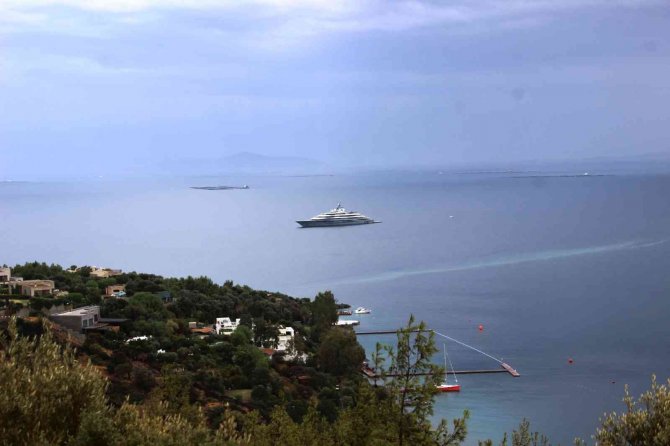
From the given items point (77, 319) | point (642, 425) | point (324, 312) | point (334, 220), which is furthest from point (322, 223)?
point (642, 425)

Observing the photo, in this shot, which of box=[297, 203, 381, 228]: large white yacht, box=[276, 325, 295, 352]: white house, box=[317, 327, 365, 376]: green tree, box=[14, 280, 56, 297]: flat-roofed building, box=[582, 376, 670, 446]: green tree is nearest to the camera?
box=[582, 376, 670, 446]: green tree

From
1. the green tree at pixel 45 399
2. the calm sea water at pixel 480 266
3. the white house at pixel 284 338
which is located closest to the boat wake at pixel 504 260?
the calm sea water at pixel 480 266

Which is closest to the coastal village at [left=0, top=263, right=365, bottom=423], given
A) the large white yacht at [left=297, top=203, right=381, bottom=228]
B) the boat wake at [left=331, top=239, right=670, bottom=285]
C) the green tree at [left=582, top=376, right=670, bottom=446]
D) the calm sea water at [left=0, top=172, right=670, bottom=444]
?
the calm sea water at [left=0, top=172, right=670, bottom=444]

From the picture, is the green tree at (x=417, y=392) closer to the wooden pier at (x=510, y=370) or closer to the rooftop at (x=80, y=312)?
the rooftop at (x=80, y=312)

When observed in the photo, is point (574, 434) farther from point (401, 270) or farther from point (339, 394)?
point (401, 270)

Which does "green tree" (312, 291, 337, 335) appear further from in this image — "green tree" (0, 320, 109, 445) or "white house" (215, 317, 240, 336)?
"green tree" (0, 320, 109, 445)

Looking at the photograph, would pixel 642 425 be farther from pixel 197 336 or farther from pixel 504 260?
pixel 504 260

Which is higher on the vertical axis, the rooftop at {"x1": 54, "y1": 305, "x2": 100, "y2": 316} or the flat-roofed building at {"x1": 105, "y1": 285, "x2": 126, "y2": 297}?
the flat-roofed building at {"x1": 105, "y1": 285, "x2": 126, "y2": 297}
